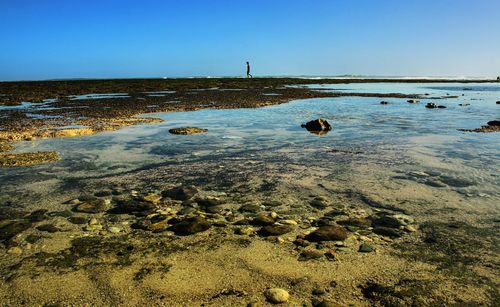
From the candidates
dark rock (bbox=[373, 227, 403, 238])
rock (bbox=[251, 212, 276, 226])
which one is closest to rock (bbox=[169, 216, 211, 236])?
rock (bbox=[251, 212, 276, 226])

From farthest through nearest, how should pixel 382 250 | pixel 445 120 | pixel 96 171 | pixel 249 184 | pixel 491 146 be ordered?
pixel 445 120 → pixel 491 146 → pixel 96 171 → pixel 249 184 → pixel 382 250

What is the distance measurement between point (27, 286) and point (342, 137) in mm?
11721

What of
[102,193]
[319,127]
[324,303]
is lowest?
[324,303]

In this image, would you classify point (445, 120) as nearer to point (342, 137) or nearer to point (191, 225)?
point (342, 137)

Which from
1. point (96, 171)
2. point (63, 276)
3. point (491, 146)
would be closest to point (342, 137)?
point (491, 146)

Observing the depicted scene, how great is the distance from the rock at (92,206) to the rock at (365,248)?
411 centimetres

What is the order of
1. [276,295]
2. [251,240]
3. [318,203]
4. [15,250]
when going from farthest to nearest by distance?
[318,203] < [251,240] < [15,250] < [276,295]

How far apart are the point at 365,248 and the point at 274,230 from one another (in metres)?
1.26

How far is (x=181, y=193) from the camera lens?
24.2 ft

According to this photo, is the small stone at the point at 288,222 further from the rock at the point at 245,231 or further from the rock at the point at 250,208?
the rock at the point at 250,208

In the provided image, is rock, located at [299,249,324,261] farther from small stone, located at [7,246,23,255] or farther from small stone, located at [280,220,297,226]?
small stone, located at [7,246,23,255]

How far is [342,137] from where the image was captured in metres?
A: 14.2

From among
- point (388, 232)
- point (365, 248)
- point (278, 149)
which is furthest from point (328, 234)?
point (278, 149)

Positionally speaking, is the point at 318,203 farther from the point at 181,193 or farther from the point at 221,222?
the point at 181,193
